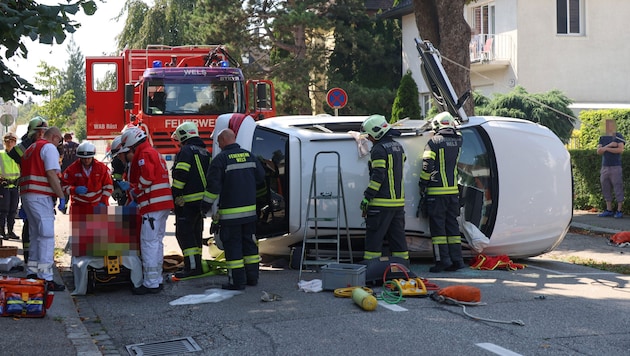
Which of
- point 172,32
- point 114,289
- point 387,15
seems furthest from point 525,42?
point 114,289

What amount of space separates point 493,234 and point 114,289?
4.75m

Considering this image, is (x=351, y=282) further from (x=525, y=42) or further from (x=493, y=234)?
(x=525, y=42)

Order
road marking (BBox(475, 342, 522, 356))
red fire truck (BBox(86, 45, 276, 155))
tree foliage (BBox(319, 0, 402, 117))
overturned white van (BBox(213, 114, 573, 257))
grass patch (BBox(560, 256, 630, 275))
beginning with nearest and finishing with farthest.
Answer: road marking (BBox(475, 342, 522, 356)) < overturned white van (BBox(213, 114, 573, 257)) < grass patch (BBox(560, 256, 630, 275)) < red fire truck (BBox(86, 45, 276, 155)) < tree foliage (BBox(319, 0, 402, 117))

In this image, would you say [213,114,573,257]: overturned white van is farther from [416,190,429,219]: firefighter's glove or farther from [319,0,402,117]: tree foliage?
[319,0,402,117]: tree foliage

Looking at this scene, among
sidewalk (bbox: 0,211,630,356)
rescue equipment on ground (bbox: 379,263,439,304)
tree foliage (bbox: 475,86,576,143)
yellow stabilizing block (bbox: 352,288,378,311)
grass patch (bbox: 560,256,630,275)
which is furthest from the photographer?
tree foliage (bbox: 475,86,576,143)

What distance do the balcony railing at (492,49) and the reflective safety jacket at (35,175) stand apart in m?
21.1

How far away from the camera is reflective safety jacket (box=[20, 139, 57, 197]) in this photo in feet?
30.0

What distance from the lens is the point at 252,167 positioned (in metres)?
9.55

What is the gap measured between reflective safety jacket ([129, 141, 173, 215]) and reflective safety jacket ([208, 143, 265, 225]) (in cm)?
51

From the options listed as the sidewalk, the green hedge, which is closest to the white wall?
the green hedge

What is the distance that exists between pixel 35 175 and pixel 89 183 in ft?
2.03

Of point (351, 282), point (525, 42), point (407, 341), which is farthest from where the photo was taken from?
point (525, 42)

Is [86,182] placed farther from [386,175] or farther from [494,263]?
[494,263]

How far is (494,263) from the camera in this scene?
1045 cm
